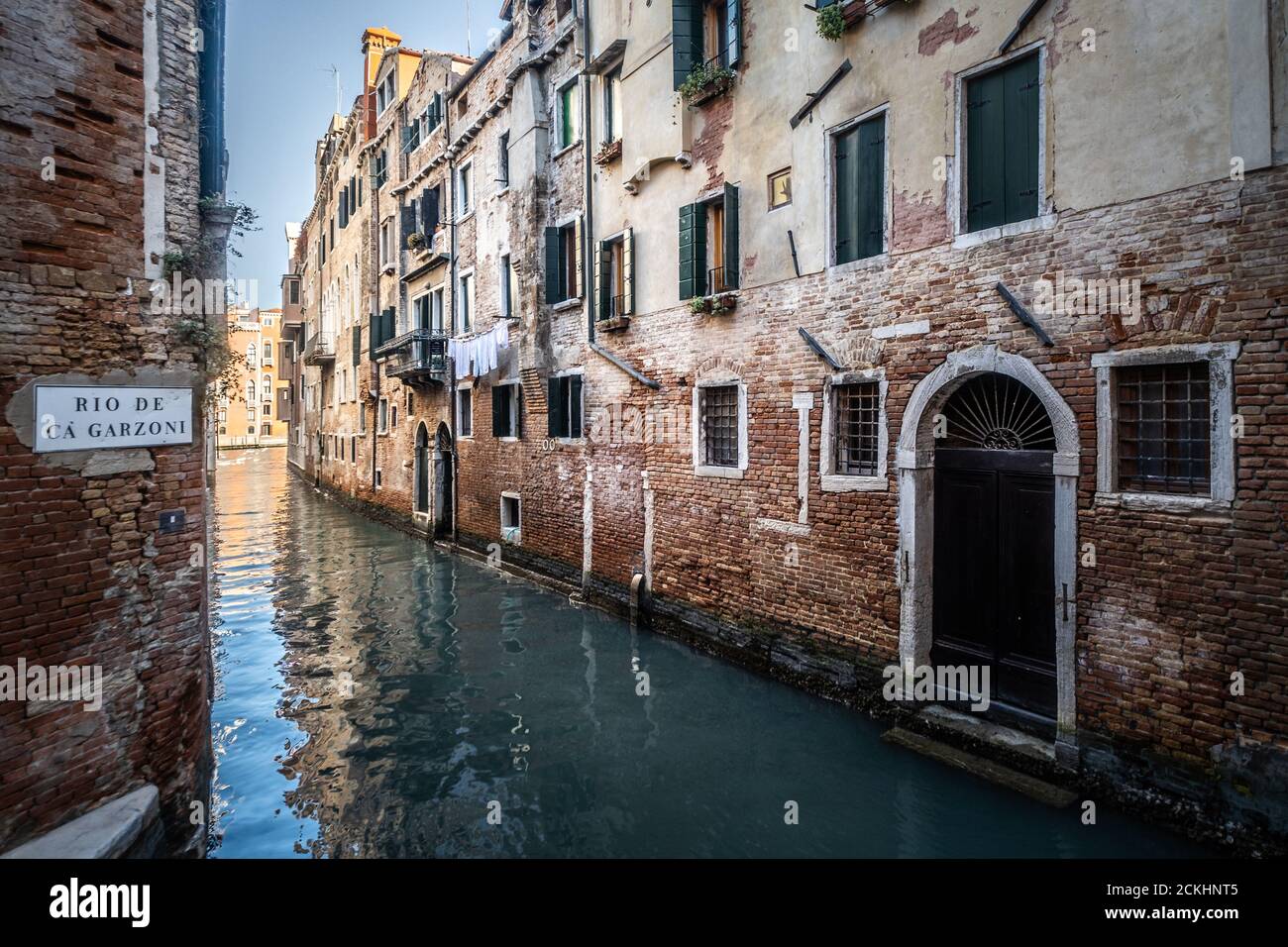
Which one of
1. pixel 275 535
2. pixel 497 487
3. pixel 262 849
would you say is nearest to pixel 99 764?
pixel 262 849

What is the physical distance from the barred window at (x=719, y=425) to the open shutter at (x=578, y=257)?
154 inches

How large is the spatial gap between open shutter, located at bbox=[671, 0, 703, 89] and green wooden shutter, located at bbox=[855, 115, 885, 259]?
3.17 m

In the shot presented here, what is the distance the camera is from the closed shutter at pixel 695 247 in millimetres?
9445

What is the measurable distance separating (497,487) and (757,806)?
10.9 meters

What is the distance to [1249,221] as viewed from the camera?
15.4ft

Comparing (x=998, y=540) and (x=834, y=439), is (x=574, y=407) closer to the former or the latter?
(x=834, y=439)

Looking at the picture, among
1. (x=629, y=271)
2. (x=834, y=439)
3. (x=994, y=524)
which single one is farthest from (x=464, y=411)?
(x=994, y=524)

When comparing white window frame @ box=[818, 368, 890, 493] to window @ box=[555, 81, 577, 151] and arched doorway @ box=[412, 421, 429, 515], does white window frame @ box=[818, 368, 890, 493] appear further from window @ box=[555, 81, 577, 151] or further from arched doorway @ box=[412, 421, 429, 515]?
arched doorway @ box=[412, 421, 429, 515]

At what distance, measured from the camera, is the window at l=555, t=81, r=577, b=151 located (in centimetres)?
1291

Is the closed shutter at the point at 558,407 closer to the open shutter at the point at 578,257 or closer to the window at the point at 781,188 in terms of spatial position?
the open shutter at the point at 578,257

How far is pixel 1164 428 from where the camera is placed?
5.23 metres

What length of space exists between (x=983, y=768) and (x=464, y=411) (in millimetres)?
14026

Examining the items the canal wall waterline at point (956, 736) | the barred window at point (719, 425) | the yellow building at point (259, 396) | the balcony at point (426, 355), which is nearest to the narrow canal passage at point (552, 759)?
the canal wall waterline at point (956, 736)
